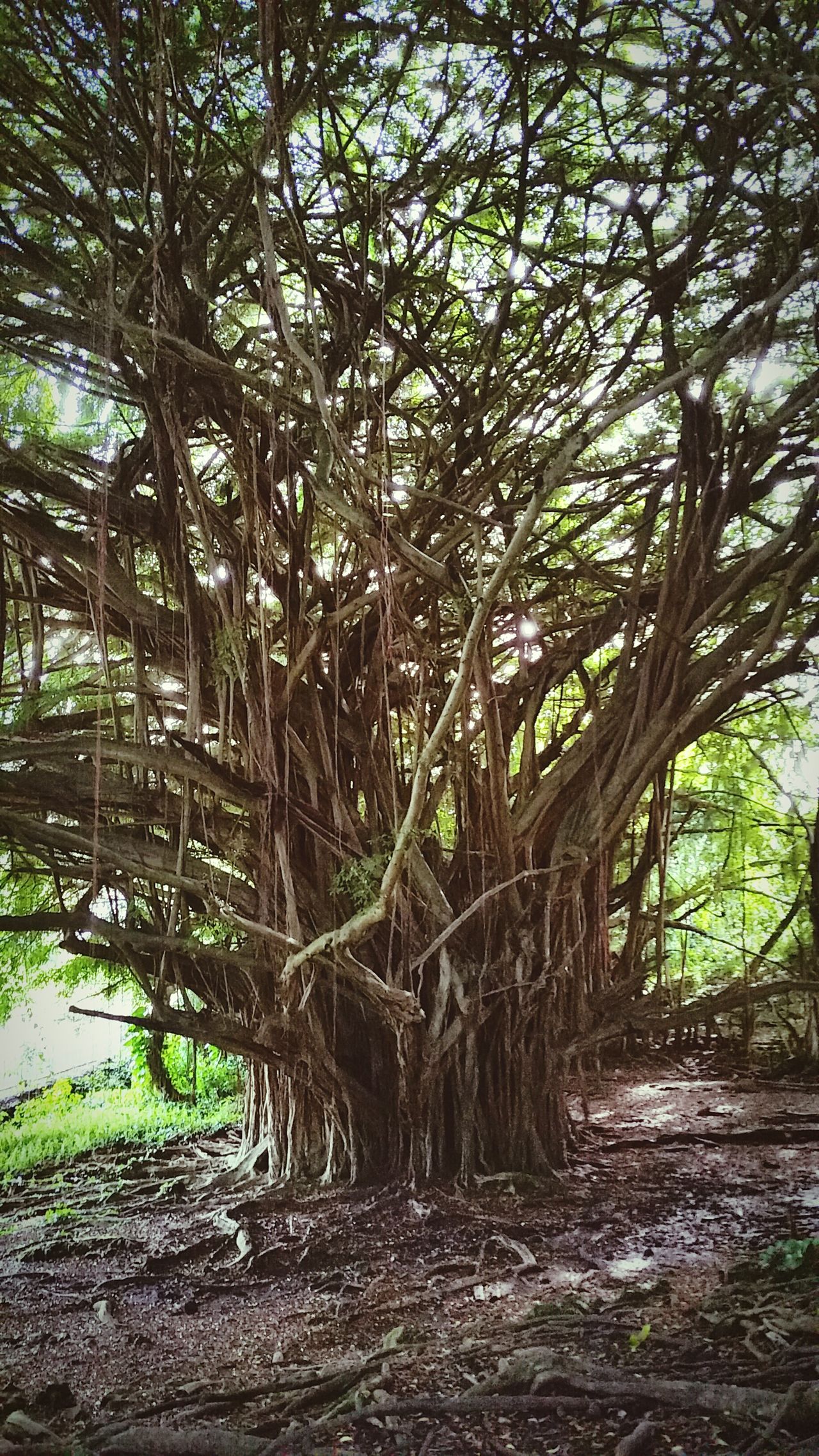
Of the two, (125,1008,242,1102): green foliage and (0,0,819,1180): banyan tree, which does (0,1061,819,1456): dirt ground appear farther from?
(125,1008,242,1102): green foliage

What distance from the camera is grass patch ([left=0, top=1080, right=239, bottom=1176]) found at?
467cm

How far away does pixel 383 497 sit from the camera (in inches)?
88.8

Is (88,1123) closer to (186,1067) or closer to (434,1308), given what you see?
(186,1067)

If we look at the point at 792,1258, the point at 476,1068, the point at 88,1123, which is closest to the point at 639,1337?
the point at 792,1258

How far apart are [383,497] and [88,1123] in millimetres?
4616

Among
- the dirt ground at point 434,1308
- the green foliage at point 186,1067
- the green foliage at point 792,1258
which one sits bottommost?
the dirt ground at point 434,1308

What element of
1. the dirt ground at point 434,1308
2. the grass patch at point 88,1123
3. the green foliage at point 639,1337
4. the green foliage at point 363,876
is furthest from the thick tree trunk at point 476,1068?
the grass patch at point 88,1123

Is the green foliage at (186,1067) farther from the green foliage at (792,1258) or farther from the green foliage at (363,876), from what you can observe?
the green foliage at (792,1258)

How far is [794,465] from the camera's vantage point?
3.10 m

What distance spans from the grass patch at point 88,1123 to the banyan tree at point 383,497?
1.34m

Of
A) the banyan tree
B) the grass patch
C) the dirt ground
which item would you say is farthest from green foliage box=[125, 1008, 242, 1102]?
the banyan tree

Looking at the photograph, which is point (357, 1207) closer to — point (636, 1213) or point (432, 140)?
point (636, 1213)

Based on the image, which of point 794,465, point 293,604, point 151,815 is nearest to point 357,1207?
point 151,815

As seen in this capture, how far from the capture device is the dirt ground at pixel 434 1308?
62.3 inches
